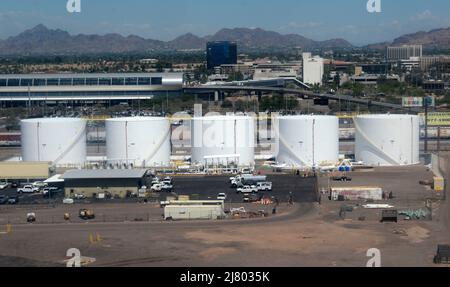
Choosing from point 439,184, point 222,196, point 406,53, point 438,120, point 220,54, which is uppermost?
point 406,53

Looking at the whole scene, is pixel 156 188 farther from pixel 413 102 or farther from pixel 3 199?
pixel 413 102

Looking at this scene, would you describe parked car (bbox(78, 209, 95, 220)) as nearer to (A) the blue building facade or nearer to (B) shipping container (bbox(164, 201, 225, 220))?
(B) shipping container (bbox(164, 201, 225, 220))

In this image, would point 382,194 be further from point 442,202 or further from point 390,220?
point 390,220

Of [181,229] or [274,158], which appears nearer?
[181,229]

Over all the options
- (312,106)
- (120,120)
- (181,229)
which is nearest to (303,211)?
(181,229)

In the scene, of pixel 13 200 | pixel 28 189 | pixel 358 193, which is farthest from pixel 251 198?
pixel 28 189

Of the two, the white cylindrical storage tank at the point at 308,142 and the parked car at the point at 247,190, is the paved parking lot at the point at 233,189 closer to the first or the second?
the parked car at the point at 247,190
